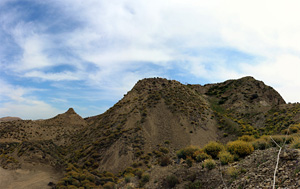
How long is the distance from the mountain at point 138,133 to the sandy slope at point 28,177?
209mm

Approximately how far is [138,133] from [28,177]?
17.2 metres

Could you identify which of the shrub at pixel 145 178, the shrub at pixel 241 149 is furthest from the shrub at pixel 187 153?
the shrub at pixel 145 178

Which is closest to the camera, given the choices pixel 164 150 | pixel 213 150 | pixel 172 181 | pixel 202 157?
pixel 172 181

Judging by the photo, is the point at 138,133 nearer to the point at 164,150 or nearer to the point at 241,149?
the point at 164,150

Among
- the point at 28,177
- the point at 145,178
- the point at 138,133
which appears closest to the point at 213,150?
the point at 145,178

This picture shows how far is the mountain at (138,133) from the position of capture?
26172mm

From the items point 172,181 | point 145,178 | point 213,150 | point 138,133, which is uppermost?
point 138,133

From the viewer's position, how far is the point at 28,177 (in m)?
23.5

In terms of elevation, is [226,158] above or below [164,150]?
above

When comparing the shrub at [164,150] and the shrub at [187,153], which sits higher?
the shrub at [187,153]

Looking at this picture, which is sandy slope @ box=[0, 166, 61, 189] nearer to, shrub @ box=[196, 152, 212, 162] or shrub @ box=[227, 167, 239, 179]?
shrub @ box=[196, 152, 212, 162]

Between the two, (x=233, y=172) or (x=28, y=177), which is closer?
(x=233, y=172)

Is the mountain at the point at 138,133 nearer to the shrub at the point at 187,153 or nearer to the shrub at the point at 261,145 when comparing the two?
the shrub at the point at 187,153

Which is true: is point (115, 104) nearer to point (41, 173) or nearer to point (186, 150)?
point (41, 173)
